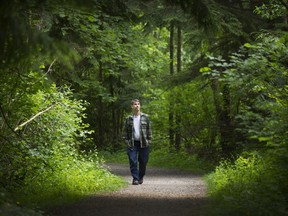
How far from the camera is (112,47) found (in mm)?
13844

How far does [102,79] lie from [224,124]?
16.4 meters

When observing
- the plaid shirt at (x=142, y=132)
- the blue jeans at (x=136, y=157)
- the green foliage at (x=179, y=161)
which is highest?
the plaid shirt at (x=142, y=132)

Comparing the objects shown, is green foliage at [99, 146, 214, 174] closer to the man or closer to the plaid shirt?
the man

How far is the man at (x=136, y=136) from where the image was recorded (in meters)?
12.5

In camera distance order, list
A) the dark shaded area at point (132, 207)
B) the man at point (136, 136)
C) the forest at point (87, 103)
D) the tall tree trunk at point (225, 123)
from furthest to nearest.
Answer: the tall tree trunk at point (225, 123)
the man at point (136, 136)
the dark shaded area at point (132, 207)
the forest at point (87, 103)

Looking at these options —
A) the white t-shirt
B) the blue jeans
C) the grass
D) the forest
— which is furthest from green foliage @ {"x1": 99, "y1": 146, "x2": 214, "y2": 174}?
the white t-shirt

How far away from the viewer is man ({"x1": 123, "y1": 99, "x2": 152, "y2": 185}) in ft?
41.1

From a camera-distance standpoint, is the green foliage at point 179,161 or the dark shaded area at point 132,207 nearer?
the dark shaded area at point 132,207

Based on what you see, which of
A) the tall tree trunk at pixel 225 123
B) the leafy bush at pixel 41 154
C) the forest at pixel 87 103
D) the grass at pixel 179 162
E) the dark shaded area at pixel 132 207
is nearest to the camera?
the forest at pixel 87 103

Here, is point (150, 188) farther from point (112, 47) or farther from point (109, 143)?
point (109, 143)

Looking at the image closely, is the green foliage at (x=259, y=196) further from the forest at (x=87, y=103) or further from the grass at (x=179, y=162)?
the grass at (x=179, y=162)

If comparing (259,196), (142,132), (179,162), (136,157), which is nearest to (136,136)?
(142,132)

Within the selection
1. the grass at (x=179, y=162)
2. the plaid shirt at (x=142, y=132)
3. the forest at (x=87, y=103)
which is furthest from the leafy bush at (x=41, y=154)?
the grass at (x=179, y=162)

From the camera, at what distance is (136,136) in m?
12.6
